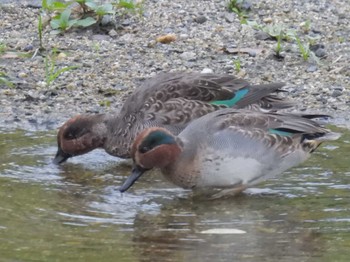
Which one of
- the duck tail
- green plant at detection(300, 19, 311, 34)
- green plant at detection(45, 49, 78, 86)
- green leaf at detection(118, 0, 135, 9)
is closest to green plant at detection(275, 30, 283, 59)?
green plant at detection(300, 19, 311, 34)

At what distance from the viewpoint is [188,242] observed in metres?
6.43

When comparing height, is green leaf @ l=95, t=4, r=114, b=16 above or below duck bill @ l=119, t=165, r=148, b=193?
above

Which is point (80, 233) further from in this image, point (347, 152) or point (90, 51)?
point (90, 51)

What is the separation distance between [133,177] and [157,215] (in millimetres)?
557

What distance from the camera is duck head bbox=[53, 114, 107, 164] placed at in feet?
28.7

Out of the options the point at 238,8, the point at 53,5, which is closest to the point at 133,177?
the point at 53,5

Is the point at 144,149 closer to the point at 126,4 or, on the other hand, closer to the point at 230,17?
the point at 126,4

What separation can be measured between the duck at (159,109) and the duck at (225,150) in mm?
919

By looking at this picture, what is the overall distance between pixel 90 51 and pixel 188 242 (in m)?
5.15

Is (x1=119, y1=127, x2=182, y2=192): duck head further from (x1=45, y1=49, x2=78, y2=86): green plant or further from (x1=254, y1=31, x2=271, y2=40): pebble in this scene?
(x1=254, y1=31, x2=271, y2=40): pebble

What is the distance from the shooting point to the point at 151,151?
7.66 m

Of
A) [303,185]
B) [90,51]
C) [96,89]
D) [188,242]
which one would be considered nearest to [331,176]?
[303,185]

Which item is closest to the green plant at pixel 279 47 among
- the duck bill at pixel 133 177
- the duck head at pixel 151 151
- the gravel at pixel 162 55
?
the gravel at pixel 162 55

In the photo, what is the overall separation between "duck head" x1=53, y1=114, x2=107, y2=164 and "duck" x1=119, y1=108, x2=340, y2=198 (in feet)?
3.92
